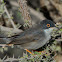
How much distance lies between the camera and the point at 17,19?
17.8 ft

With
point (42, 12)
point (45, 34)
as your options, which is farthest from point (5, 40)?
point (42, 12)

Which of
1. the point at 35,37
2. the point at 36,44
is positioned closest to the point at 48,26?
the point at 35,37

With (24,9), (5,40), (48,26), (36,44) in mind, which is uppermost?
(24,9)

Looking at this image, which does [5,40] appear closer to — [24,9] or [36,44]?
[36,44]

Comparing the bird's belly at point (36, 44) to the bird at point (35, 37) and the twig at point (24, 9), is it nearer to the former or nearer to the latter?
the bird at point (35, 37)

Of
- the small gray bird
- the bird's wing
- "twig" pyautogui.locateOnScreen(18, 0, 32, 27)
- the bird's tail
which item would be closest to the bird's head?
the small gray bird

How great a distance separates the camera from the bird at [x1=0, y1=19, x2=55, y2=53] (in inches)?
133

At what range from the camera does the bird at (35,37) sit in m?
3.38

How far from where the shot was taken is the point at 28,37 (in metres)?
3.45

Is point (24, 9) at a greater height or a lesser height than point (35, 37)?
greater

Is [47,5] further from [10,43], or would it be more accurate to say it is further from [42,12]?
[10,43]

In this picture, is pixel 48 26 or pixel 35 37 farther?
pixel 35 37

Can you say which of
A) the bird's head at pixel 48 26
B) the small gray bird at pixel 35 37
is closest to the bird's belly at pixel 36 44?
the small gray bird at pixel 35 37

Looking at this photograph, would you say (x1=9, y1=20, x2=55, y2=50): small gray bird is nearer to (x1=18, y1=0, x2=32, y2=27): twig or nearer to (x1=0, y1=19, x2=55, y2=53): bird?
(x1=0, y1=19, x2=55, y2=53): bird
